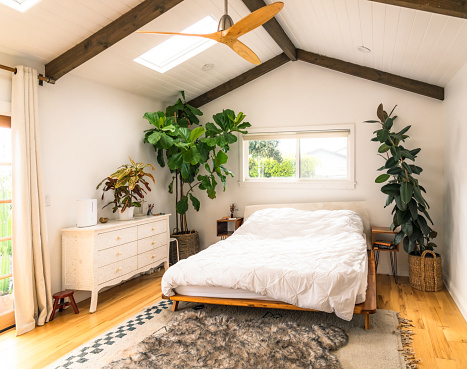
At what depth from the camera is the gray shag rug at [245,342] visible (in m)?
2.42

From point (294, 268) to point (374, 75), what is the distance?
303 centimetres

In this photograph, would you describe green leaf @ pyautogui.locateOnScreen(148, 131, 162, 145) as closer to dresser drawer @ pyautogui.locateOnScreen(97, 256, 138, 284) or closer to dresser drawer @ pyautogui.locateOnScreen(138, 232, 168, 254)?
dresser drawer @ pyautogui.locateOnScreen(138, 232, 168, 254)

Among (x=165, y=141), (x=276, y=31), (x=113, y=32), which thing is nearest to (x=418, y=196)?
(x=276, y=31)

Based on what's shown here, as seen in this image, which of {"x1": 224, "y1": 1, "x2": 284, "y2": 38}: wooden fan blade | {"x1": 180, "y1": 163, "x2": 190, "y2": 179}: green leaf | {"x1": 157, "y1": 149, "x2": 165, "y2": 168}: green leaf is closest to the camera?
{"x1": 224, "y1": 1, "x2": 284, "y2": 38}: wooden fan blade

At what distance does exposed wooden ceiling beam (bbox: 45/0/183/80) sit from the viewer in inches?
124

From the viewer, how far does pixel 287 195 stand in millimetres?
5332

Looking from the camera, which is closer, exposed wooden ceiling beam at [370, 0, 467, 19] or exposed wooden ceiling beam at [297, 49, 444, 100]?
exposed wooden ceiling beam at [370, 0, 467, 19]

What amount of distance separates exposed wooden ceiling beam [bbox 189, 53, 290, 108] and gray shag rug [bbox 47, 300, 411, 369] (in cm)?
342

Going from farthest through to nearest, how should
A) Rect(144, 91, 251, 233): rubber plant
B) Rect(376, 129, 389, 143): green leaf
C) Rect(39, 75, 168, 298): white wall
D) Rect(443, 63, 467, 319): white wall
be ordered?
Rect(144, 91, 251, 233): rubber plant < Rect(376, 129, 389, 143): green leaf < Rect(39, 75, 168, 298): white wall < Rect(443, 63, 467, 319): white wall

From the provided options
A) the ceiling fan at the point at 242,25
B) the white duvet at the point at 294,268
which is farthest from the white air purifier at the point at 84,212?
the ceiling fan at the point at 242,25

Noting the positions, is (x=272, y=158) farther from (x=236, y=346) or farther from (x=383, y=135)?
(x=236, y=346)

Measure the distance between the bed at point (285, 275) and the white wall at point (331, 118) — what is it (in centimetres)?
101

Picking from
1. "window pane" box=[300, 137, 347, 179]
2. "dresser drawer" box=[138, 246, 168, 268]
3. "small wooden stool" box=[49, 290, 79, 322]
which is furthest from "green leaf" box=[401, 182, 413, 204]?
"small wooden stool" box=[49, 290, 79, 322]

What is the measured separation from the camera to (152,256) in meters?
4.43
